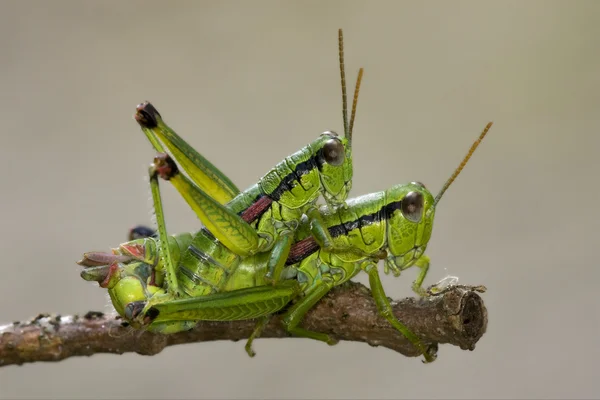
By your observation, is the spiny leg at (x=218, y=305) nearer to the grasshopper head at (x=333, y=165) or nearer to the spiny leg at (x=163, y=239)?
the spiny leg at (x=163, y=239)

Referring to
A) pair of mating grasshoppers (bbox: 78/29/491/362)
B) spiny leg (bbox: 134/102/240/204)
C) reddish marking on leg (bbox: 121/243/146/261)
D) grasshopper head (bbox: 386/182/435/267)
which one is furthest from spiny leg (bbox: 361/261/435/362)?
reddish marking on leg (bbox: 121/243/146/261)

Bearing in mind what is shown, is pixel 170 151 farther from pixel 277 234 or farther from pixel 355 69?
pixel 355 69

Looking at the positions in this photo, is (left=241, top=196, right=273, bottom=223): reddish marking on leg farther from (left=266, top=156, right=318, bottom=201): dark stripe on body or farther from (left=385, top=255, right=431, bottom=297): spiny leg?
(left=385, top=255, right=431, bottom=297): spiny leg

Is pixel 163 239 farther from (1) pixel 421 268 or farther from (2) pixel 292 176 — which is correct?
(1) pixel 421 268

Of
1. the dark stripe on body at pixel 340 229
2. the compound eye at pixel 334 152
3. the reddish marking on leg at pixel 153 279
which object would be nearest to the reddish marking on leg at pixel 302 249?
the dark stripe on body at pixel 340 229

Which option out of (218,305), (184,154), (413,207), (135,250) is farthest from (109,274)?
(413,207)

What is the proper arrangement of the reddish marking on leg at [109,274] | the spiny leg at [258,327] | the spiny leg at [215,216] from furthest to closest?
→ the spiny leg at [258,327], the reddish marking on leg at [109,274], the spiny leg at [215,216]
